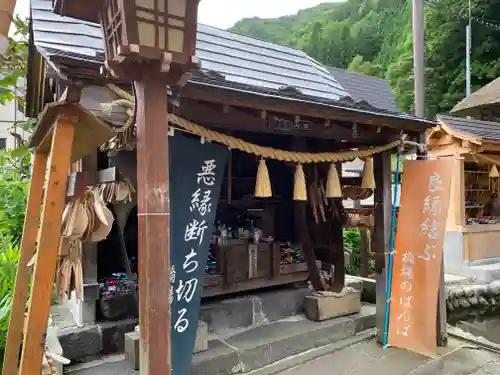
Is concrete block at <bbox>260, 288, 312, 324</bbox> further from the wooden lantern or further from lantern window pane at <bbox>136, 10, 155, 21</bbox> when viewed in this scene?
lantern window pane at <bbox>136, 10, 155, 21</bbox>

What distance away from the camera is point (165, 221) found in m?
2.46

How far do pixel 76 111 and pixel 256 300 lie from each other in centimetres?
440

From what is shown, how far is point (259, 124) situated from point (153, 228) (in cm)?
250

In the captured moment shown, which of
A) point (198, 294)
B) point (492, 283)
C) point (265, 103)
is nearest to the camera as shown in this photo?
point (198, 294)

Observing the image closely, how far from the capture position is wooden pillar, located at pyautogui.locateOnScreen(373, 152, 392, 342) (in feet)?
19.1

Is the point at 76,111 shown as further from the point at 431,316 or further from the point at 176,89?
the point at 431,316

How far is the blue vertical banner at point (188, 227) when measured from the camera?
3.59 m

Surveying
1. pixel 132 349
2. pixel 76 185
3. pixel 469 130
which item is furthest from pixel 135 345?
pixel 469 130

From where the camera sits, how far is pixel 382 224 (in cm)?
585

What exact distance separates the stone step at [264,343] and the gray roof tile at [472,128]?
6432mm

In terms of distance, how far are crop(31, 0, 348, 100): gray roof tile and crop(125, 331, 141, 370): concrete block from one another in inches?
123

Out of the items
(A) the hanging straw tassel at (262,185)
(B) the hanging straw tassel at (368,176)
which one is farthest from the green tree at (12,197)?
(B) the hanging straw tassel at (368,176)

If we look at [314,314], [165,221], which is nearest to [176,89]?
[165,221]

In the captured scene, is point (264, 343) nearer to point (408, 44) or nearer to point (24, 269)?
point (24, 269)
